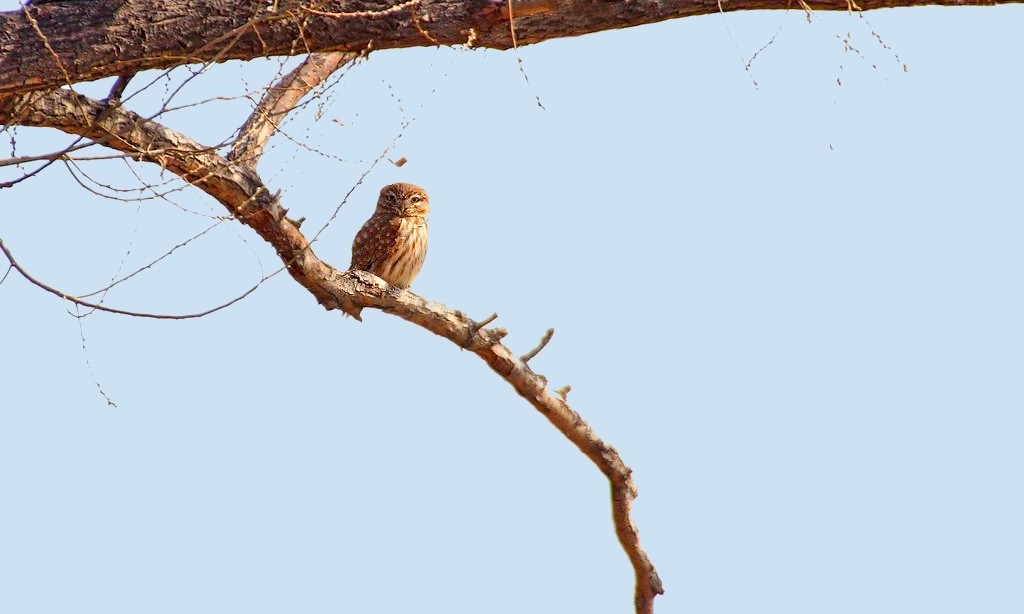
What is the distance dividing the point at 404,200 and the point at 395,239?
23.1 inches

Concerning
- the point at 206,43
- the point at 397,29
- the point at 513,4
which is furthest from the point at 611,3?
the point at 206,43

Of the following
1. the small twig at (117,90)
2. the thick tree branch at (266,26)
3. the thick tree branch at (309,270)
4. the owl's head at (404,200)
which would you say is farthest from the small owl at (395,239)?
the thick tree branch at (266,26)

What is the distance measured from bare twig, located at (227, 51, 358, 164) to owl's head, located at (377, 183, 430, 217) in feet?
8.05

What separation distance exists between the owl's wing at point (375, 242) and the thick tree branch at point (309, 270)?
204 centimetres

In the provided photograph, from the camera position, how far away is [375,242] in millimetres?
8641

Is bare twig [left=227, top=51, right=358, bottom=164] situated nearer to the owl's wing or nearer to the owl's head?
the owl's wing

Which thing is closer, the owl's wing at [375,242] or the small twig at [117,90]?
the small twig at [117,90]

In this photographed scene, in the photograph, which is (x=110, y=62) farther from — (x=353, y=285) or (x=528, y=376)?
(x=528, y=376)

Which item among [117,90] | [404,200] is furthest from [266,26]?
[404,200]

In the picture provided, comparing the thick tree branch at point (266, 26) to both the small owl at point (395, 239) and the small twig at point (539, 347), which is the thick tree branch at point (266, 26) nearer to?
the small twig at point (539, 347)

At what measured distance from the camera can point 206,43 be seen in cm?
471

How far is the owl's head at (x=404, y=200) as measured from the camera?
9.00 meters

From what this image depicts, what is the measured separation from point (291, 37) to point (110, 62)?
0.70 metres

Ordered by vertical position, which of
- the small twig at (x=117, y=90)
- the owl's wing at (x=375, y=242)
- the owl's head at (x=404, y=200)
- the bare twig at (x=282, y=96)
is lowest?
the small twig at (x=117, y=90)
